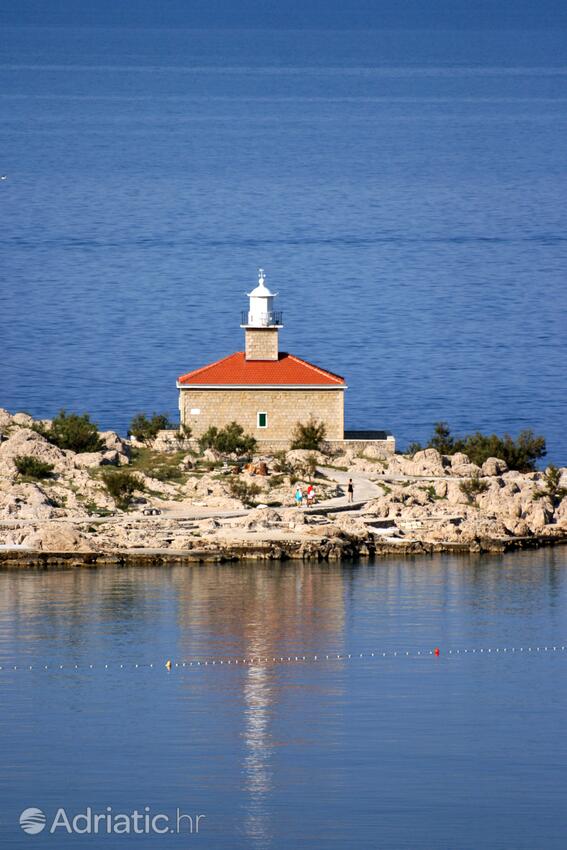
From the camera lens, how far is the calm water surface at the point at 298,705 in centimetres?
3044

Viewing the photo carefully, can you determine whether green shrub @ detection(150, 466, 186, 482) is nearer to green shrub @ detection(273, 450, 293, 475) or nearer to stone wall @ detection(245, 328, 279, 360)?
green shrub @ detection(273, 450, 293, 475)

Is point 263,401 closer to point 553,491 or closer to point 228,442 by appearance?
point 228,442

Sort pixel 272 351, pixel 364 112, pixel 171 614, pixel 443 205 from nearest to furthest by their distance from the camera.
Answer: pixel 171 614 → pixel 272 351 → pixel 443 205 → pixel 364 112

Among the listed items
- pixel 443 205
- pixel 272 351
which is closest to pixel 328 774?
pixel 272 351

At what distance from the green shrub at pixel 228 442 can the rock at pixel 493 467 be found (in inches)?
225

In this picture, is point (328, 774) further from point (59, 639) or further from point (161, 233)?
point (161, 233)

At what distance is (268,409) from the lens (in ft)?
186

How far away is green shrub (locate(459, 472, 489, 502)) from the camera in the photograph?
52.2 meters

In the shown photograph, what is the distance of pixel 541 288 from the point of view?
108 m

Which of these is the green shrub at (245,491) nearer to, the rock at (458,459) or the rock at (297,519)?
the rock at (297,519)

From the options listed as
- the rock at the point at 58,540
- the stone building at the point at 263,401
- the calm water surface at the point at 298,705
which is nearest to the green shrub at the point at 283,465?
the stone building at the point at 263,401

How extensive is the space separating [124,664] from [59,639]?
215 cm

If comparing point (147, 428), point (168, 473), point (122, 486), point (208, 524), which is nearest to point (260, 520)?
point (208, 524)

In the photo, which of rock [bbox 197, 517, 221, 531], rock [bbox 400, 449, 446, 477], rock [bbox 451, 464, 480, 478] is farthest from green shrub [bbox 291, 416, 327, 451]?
rock [bbox 197, 517, 221, 531]
